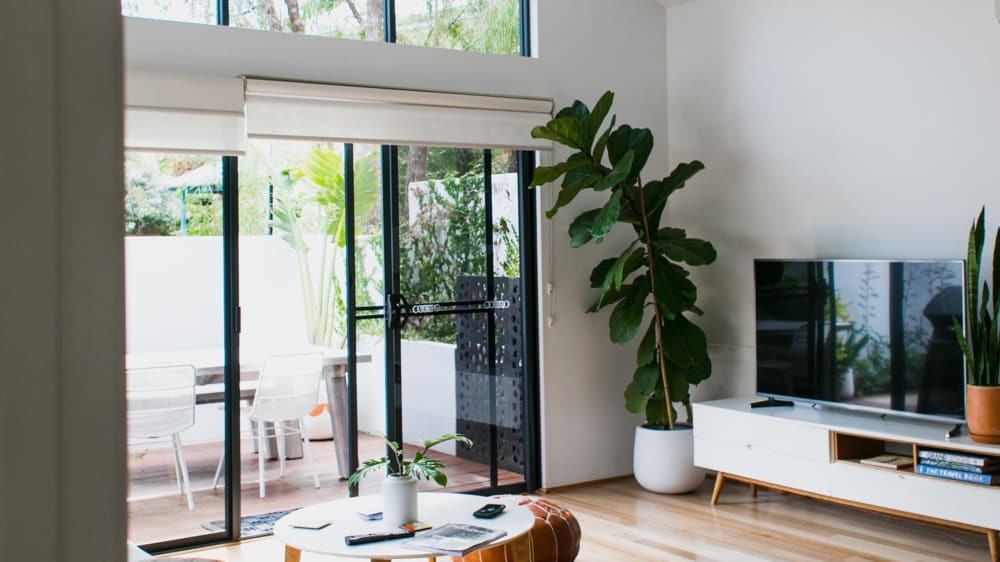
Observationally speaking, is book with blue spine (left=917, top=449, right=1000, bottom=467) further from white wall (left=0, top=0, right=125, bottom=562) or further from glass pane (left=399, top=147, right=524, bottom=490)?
white wall (left=0, top=0, right=125, bottom=562)

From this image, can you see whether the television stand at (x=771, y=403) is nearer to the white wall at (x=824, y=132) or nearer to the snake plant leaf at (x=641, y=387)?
the white wall at (x=824, y=132)

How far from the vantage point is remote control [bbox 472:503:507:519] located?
11.1 feet

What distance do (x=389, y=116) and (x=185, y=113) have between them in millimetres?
986

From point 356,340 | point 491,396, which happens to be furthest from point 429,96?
point 491,396

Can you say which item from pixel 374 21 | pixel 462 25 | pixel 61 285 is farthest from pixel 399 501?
pixel 61 285

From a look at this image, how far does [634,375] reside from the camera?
5.21 m

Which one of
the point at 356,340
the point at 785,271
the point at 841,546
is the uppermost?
the point at 785,271

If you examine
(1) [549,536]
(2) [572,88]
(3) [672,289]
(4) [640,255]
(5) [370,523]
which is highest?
(2) [572,88]

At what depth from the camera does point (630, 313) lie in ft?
16.4

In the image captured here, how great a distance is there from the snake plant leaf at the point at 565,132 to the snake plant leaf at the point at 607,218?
1.05 ft

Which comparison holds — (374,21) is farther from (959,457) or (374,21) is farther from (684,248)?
(959,457)

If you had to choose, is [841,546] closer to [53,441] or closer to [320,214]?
[320,214]

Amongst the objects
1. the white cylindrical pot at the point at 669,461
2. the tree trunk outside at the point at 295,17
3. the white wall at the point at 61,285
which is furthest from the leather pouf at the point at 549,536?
the white wall at the point at 61,285

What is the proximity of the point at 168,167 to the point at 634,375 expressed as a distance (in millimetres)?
2671
